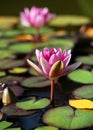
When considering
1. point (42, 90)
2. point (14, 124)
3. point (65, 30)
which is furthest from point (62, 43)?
point (14, 124)

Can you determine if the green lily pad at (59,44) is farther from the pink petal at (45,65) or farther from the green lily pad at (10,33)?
the pink petal at (45,65)

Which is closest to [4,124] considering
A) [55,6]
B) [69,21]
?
[69,21]

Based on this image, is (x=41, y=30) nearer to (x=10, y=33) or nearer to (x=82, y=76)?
(x=10, y=33)

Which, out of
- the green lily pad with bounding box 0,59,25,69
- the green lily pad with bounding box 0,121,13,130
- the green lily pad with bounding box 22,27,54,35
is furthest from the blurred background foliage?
the green lily pad with bounding box 0,121,13,130

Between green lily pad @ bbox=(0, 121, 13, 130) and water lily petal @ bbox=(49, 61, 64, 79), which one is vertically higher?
water lily petal @ bbox=(49, 61, 64, 79)

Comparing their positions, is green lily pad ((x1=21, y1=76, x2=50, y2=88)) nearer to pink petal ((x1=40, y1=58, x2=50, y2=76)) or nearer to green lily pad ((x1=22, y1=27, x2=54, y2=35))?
pink petal ((x1=40, y1=58, x2=50, y2=76))

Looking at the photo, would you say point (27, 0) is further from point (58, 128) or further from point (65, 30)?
point (58, 128)
